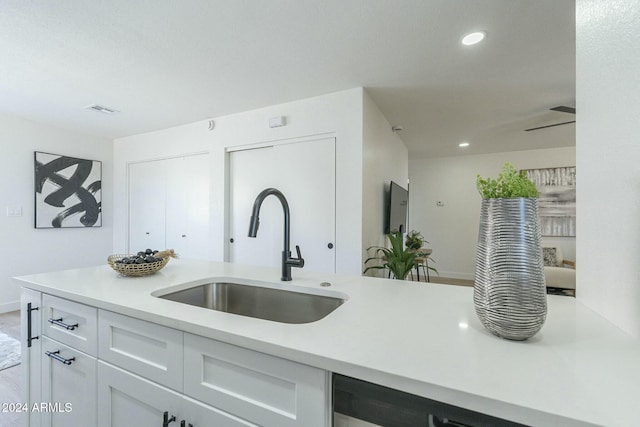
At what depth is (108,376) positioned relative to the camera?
94cm

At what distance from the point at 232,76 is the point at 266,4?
96 centimetres

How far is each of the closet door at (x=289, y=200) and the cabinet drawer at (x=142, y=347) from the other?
79.1 inches

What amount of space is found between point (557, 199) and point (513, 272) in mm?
5642

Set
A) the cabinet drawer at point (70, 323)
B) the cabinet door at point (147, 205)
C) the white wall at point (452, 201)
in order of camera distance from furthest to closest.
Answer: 1. the white wall at point (452, 201)
2. the cabinet door at point (147, 205)
3. the cabinet drawer at point (70, 323)

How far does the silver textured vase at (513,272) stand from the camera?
24.0 inches

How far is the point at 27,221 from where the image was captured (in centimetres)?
355

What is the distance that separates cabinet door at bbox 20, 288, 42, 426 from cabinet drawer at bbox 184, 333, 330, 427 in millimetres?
952

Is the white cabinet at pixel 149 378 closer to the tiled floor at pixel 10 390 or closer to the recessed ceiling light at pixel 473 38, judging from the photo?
the tiled floor at pixel 10 390

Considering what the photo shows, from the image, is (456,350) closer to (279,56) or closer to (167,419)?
(167,419)

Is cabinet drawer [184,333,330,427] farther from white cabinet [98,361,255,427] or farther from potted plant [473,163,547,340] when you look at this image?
potted plant [473,163,547,340]

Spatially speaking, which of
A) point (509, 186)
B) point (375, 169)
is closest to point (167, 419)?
point (509, 186)

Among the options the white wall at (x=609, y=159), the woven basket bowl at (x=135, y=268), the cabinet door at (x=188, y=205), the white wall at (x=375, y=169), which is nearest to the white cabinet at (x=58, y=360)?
the woven basket bowl at (x=135, y=268)

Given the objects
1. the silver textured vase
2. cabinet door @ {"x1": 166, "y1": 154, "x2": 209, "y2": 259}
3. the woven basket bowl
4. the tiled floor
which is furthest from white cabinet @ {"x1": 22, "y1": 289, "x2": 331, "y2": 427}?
cabinet door @ {"x1": 166, "y1": 154, "x2": 209, "y2": 259}

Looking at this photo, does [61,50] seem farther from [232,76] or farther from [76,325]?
[76,325]
